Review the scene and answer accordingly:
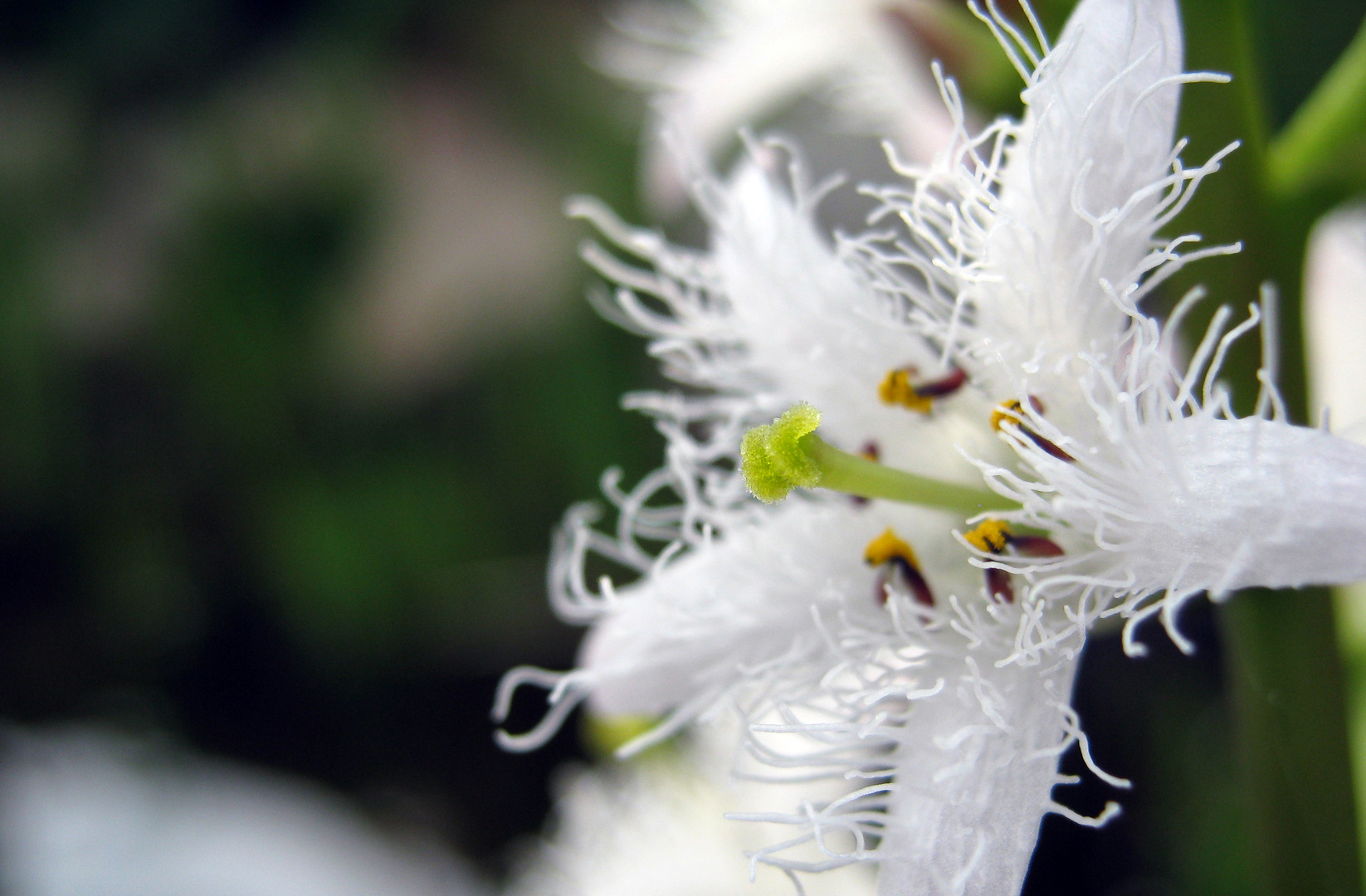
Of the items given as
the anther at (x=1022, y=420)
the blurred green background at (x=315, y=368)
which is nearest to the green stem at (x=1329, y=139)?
the anther at (x=1022, y=420)

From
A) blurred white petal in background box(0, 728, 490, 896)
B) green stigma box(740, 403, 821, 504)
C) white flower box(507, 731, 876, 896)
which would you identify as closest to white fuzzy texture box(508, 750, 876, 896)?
white flower box(507, 731, 876, 896)

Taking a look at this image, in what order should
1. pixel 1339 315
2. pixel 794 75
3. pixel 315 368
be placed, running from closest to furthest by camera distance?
pixel 1339 315 < pixel 794 75 < pixel 315 368

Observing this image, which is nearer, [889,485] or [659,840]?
[889,485]

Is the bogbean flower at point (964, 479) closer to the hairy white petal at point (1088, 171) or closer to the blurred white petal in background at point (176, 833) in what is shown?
the hairy white petal at point (1088, 171)

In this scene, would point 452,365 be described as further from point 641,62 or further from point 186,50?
point 641,62

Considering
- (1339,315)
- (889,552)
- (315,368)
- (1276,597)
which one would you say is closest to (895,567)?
(889,552)

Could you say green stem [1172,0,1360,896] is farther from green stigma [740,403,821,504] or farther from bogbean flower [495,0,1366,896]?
green stigma [740,403,821,504]

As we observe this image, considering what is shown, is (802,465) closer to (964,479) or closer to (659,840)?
(964,479)
